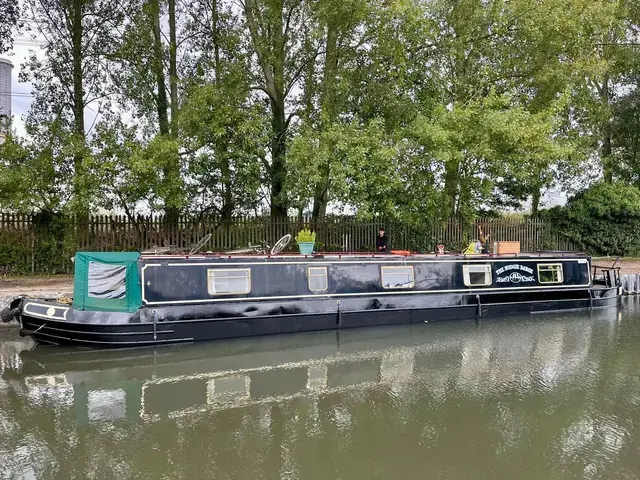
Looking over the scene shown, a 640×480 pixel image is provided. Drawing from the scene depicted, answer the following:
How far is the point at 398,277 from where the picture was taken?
11578mm

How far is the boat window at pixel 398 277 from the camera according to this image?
11.5 metres

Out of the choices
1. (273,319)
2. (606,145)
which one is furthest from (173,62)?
(606,145)

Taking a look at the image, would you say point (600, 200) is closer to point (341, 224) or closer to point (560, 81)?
point (560, 81)

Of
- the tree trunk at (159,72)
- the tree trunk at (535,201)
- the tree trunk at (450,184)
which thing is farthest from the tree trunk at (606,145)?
the tree trunk at (159,72)

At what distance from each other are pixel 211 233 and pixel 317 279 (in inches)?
226

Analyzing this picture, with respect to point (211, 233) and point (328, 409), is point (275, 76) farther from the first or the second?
point (328, 409)

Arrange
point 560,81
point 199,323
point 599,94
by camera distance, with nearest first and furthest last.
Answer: point 199,323 → point 560,81 → point 599,94

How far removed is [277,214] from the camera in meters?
17.1

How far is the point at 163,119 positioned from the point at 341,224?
6516mm

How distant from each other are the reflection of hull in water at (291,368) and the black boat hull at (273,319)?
0.29 metres

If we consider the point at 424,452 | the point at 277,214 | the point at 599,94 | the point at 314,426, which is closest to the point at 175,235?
the point at 277,214

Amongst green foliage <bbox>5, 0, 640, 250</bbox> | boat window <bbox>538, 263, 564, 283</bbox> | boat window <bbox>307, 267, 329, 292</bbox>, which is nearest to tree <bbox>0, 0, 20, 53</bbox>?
green foliage <bbox>5, 0, 640, 250</bbox>

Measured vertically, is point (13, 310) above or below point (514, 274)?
below

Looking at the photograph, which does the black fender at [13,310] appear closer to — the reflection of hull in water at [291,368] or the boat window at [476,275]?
the reflection of hull in water at [291,368]
